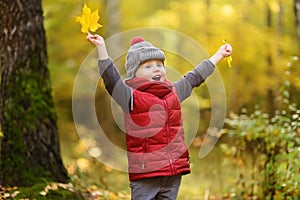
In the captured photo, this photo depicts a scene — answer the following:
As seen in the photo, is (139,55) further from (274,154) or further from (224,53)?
(274,154)

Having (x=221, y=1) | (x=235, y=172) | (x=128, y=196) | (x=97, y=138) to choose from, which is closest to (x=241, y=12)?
(x=221, y=1)

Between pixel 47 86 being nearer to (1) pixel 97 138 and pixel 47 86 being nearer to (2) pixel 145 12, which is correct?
(1) pixel 97 138

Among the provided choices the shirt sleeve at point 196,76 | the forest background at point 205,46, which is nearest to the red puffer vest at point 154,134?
the shirt sleeve at point 196,76

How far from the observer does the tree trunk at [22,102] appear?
4672mm

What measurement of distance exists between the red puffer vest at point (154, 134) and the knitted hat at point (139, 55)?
3.8 inches

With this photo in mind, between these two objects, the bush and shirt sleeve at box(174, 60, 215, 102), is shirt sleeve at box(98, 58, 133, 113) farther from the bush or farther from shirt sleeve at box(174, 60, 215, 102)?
the bush

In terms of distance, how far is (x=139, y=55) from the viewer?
11.6ft

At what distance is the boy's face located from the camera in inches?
139

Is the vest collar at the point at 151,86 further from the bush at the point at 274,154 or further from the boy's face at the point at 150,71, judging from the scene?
the bush at the point at 274,154

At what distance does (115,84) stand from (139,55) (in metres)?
0.26

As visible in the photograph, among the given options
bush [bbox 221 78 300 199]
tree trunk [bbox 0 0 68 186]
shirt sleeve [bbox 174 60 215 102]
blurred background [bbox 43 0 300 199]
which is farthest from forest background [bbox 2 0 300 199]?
shirt sleeve [bbox 174 60 215 102]

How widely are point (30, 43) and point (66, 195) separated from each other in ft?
4.31

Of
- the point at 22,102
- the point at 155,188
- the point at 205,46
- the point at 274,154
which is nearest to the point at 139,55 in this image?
the point at 155,188

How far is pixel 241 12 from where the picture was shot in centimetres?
1537
